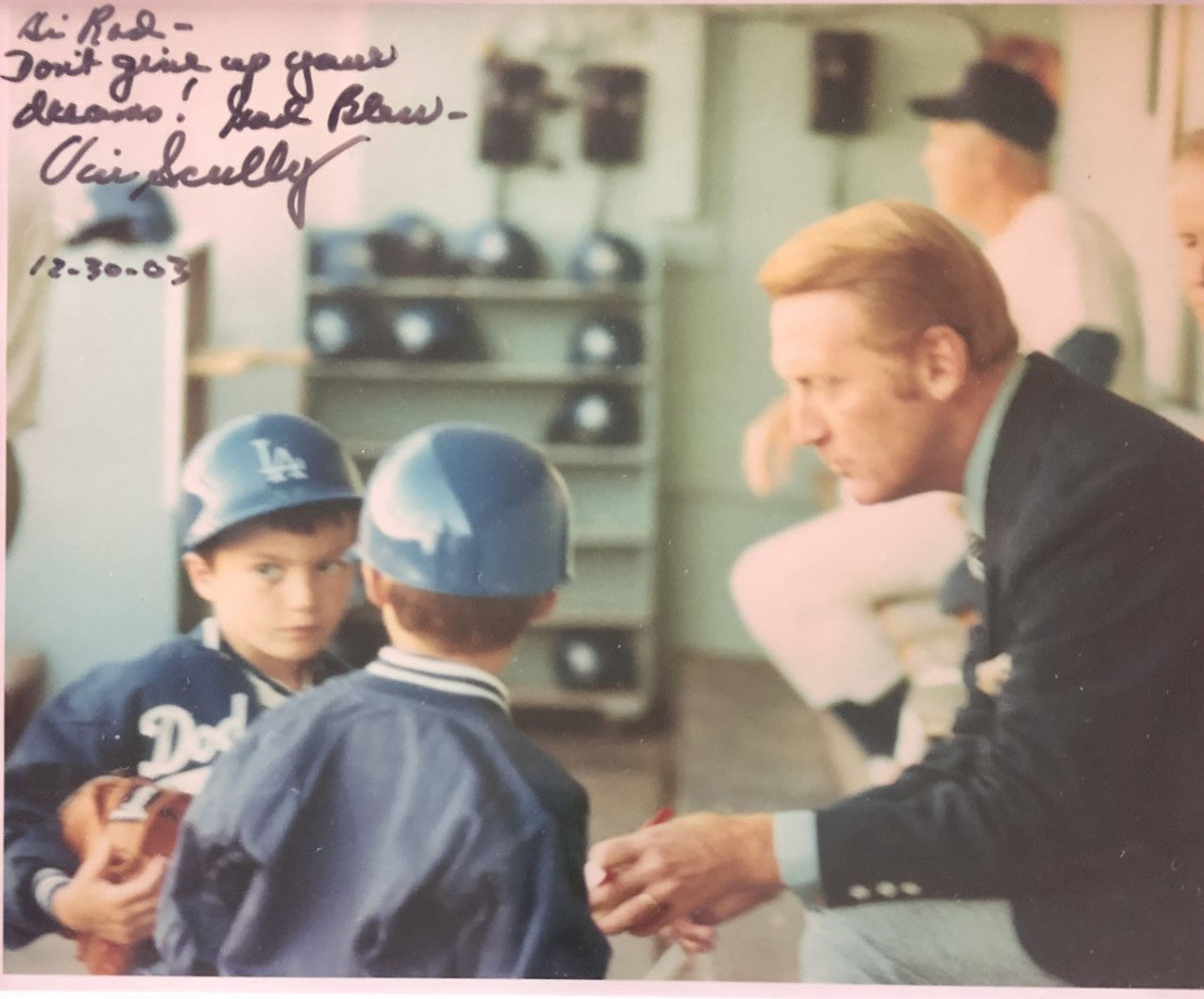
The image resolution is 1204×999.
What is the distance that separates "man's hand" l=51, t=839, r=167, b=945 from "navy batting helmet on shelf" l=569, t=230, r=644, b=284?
0.92 m

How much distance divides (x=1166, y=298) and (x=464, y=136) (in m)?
0.91

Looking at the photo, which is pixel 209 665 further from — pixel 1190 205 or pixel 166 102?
pixel 1190 205

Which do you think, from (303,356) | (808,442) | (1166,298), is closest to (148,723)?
(303,356)

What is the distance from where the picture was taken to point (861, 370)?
1.62m

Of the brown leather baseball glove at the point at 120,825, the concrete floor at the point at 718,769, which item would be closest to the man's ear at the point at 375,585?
the concrete floor at the point at 718,769

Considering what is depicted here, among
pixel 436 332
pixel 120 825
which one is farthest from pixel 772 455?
pixel 120 825

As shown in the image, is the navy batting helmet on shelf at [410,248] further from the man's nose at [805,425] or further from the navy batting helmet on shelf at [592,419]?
the man's nose at [805,425]

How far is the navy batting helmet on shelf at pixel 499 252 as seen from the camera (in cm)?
165

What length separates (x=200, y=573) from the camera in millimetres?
1683

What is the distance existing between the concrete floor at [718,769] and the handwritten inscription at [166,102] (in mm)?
778

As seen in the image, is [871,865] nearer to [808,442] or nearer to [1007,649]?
[1007,649]

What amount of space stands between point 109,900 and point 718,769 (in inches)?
31.4
